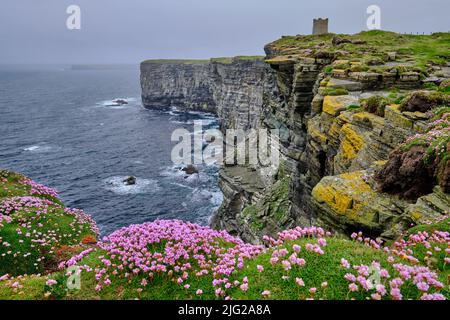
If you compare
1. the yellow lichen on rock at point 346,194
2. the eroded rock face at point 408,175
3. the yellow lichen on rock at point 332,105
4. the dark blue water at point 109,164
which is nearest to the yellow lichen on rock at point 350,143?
the yellow lichen on rock at point 332,105

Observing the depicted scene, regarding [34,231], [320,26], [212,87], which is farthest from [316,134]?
[212,87]

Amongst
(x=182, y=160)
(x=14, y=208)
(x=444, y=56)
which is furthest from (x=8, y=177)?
(x=182, y=160)

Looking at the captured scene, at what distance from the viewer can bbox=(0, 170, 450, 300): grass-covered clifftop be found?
7035mm

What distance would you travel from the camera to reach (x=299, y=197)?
31906mm

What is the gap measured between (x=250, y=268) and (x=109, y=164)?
8350cm

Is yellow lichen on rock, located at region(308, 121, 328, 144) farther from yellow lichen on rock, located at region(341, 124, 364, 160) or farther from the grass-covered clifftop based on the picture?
the grass-covered clifftop

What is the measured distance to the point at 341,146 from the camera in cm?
2048

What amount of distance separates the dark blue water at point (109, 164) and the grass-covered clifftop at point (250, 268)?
46.6 meters

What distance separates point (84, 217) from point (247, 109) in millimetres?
88295

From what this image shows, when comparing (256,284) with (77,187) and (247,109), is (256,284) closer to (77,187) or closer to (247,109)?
(77,187)

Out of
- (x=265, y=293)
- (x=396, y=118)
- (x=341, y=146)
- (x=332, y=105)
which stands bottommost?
(x=265, y=293)

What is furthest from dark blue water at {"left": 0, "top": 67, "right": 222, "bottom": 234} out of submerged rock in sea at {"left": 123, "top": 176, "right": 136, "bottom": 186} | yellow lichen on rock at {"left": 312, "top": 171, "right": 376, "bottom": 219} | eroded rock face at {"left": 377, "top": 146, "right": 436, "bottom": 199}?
eroded rock face at {"left": 377, "top": 146, "right": 436, "bottom": 199}

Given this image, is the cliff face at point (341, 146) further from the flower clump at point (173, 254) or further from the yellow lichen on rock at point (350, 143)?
the flower clump at point (173, 254)

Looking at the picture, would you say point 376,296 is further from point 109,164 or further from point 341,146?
point 109,164
